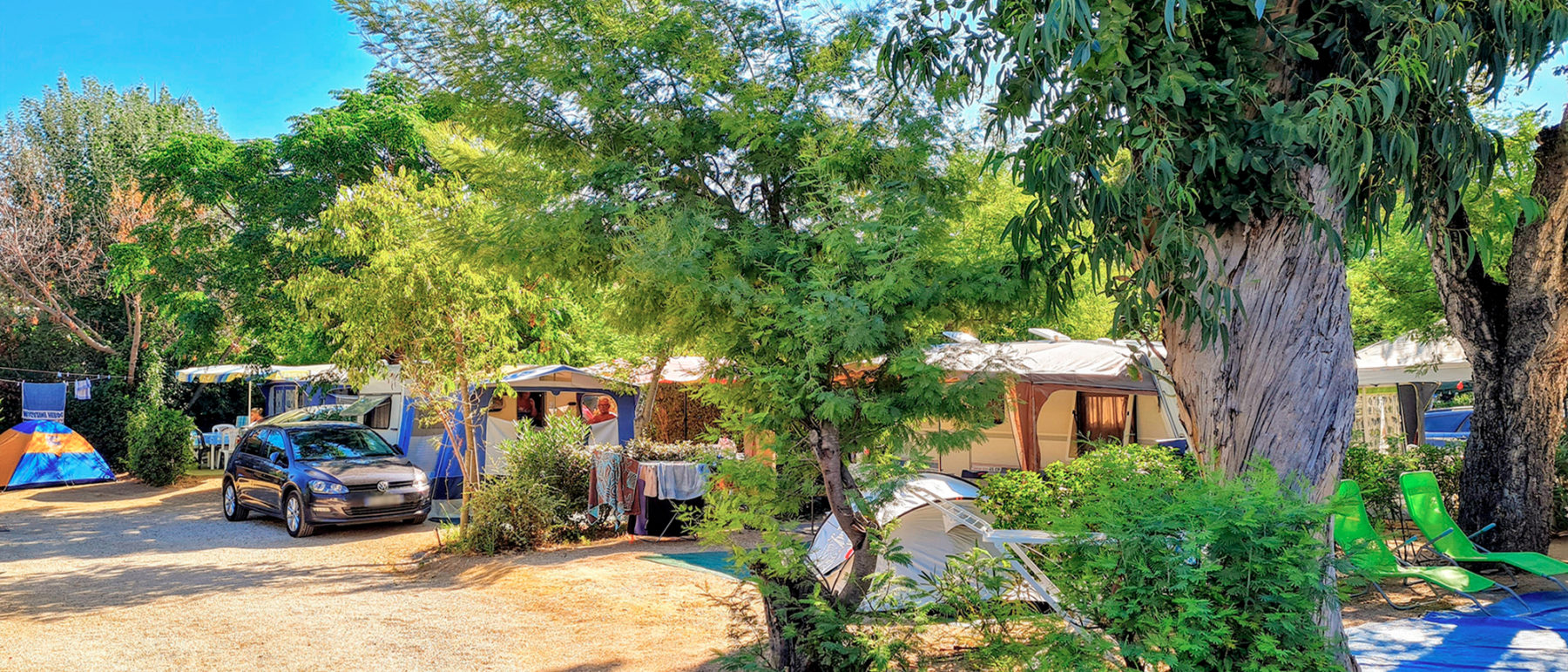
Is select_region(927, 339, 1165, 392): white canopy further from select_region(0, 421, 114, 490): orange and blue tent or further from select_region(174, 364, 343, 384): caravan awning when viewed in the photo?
select_region(0, 421, 114, 490): orange and blue tent

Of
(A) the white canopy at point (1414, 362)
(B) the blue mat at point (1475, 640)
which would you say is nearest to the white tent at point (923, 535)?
(B) the blue mat at point (1475, 640)

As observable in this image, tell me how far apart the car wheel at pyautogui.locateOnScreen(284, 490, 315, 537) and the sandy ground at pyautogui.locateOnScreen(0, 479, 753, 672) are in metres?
0.20

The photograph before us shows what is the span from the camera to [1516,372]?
27.7 ft

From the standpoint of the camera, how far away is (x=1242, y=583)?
136 inches

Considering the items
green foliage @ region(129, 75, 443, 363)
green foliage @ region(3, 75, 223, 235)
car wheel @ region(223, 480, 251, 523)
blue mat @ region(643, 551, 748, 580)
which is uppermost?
green foliage @ region(3, 75, 223, 235)

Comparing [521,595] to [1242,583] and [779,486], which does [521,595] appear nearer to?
[779,486]

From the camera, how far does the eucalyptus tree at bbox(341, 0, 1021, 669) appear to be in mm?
4777

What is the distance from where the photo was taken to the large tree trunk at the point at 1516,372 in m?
8.18

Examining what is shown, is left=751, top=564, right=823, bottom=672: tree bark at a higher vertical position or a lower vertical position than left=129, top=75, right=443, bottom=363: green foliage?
lower

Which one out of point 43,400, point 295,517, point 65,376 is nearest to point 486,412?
point 295,517

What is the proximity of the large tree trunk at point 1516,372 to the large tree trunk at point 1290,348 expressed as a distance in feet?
16.6

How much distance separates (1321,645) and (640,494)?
893cm

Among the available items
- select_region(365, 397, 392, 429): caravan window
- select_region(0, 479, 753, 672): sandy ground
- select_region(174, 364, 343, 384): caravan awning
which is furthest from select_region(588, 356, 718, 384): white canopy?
select_region(174, 364, 343, 384): caravan awning

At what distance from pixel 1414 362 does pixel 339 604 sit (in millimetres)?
12829
